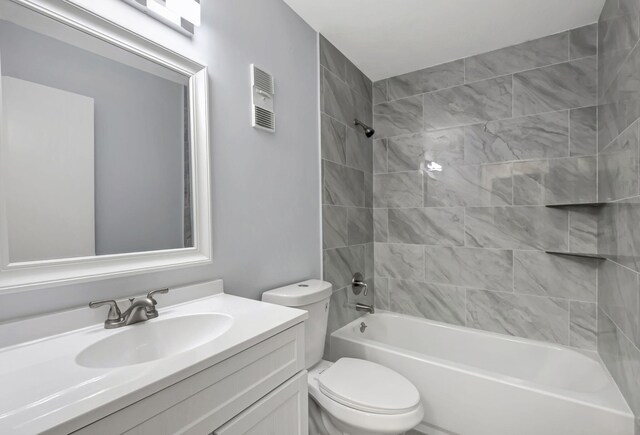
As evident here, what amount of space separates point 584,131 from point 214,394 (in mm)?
2412

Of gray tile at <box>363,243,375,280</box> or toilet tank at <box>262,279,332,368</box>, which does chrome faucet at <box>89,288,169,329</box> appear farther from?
gray tile at <box>363,243,375,280</box>

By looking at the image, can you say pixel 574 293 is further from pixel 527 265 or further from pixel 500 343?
pixel 500 343

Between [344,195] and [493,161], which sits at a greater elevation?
[493,161]

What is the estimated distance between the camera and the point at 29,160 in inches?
33.1

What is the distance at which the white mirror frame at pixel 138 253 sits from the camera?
81 centimetres

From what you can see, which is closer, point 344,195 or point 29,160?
point 29,160

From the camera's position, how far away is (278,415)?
36.9 inches

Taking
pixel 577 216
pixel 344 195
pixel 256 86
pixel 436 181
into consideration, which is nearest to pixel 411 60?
pixel 436 181

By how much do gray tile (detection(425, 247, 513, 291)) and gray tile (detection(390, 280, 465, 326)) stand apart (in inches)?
3.0

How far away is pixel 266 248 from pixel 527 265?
5.76 feet

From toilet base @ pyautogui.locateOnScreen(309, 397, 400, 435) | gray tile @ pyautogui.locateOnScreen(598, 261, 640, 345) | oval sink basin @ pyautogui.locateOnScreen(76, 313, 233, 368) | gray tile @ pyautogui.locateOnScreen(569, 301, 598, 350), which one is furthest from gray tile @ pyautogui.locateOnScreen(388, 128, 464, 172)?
oval sink basin @ pyautogui.locateOnScreen(76, 313, 233, 368)

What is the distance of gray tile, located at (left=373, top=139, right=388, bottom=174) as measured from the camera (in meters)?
2.59

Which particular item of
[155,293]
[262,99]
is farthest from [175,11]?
[155,293]

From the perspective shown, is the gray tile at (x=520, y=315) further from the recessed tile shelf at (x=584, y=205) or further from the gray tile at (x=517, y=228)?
the recessed tile shelf at (x=584, y=205)
